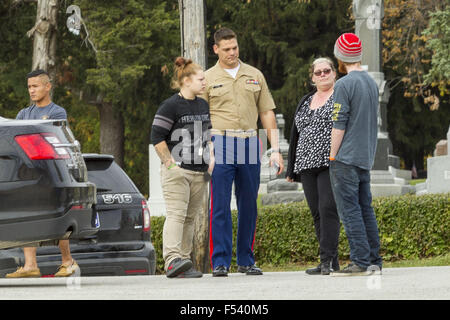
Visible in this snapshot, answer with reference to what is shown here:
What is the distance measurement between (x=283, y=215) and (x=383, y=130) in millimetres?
7719

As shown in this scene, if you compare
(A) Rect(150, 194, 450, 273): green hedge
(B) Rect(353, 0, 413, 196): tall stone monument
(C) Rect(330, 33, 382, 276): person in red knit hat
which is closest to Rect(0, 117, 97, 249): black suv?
(C) Rect(330, 33, 382, 276): person in red knit hat

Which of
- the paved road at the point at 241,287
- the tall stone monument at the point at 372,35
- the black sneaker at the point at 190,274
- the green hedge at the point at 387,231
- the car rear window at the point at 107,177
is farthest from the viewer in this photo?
the tall stone monument at the point at 372,35

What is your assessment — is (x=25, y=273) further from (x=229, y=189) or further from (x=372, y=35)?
(x=372, y=35)

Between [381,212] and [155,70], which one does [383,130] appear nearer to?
[381,212]

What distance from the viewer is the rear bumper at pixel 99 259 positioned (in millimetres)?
8633

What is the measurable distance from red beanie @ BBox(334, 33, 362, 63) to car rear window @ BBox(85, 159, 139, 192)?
233 cm

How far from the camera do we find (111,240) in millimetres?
8930

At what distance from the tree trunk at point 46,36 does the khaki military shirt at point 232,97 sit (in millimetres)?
11818

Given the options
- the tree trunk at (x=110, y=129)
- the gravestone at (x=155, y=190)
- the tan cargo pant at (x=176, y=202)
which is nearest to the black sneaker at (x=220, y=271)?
the tan cargo pant at (x=176, y=202)

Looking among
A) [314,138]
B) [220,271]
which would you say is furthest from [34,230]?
[314,138]

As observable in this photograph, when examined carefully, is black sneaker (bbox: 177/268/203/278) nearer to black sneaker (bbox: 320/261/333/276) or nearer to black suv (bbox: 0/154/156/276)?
black suv (bbox: 0/154/156/276)

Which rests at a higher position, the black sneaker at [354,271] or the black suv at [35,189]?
the black suv at [35,189]

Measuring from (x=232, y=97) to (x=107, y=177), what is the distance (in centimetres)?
136

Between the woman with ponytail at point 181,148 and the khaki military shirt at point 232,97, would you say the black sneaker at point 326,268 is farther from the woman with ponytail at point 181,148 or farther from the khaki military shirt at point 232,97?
the khaki military shirt at point 232,97
